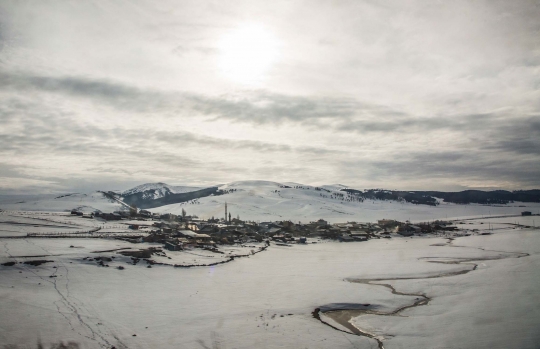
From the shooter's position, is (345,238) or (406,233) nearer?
(345,238)

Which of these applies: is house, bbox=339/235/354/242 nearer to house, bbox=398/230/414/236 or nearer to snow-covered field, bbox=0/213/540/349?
house, bbox=398/230/414/236

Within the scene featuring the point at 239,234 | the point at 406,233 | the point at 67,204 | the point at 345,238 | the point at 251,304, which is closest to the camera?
the point at 251,304

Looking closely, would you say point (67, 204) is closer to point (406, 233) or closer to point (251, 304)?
point (406, 233)

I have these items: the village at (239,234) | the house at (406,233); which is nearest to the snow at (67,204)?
the village at (239,234)

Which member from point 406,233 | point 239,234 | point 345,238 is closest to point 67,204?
point 239,234

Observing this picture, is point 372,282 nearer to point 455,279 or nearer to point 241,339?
point 455,279

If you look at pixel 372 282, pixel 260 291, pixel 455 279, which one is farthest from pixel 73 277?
pixel 455 279

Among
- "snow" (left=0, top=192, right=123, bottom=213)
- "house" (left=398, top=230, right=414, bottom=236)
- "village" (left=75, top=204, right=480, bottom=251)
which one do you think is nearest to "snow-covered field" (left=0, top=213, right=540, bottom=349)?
"village" (left=75, top=204, right=480, bottom=251)

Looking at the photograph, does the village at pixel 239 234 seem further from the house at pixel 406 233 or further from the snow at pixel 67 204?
the snow at pixel 67 204
